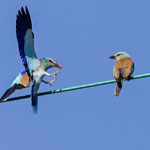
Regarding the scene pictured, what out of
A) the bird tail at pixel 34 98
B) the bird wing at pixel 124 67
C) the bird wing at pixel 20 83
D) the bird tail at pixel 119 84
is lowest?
the bird tail at pixel 34 98

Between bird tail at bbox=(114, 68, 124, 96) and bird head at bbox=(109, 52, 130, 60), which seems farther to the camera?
bird head at bbox=(109, 52, 130, 60)

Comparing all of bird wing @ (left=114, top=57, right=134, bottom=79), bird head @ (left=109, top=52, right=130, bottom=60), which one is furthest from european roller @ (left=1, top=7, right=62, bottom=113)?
bird head @ (left=109, top=52, right=130, bottom=60)

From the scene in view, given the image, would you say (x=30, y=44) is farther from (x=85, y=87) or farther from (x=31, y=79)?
(x=85, y=87)

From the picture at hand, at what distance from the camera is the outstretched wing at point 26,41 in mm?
10250

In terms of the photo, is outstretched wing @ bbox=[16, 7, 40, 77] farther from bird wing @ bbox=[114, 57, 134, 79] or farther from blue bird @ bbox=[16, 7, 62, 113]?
bird wing @ bbox=[114, 57, 134, 79]

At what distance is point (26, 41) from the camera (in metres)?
10.3

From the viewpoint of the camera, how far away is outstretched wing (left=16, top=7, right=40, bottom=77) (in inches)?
404

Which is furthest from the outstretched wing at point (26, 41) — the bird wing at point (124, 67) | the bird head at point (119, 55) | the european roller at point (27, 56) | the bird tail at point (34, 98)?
the bird head at point (119, 55)

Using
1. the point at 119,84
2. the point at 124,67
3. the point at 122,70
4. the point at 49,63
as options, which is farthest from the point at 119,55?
the point at 49,63

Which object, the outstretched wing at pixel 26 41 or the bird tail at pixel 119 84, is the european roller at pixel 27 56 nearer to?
the outstretched wing at pixel 26 41

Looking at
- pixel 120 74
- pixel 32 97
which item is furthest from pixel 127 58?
pixel 32 97

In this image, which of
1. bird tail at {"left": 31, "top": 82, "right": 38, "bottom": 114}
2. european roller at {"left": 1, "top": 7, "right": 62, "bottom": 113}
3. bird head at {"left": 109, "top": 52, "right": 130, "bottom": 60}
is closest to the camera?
bird tail at {"left": 31, "top": 82, "right": 38, "bottom": 114}

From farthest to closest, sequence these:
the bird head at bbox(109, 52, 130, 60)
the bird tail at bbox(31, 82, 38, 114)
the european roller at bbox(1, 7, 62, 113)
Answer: the bird head at bbox(109, 52, 130, 60)
the european roller at bbox(1, 7, 62, 113)
the bird tail at bbox(31, 82, 38, 114)

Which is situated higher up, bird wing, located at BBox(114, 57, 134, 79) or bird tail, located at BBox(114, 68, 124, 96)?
bird wing, located at BBox(114, 57, 134, 79)
